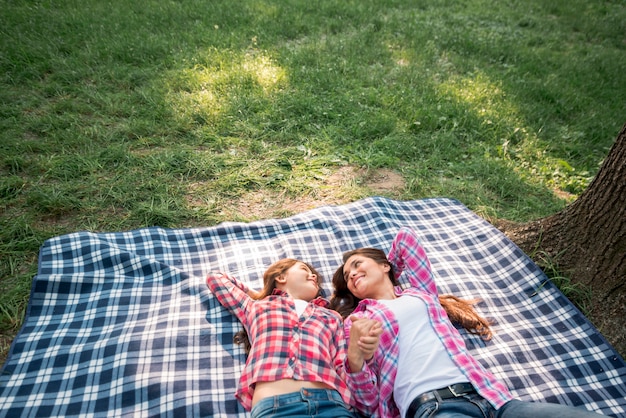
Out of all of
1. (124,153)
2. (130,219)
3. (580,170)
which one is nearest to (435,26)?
(580,170)

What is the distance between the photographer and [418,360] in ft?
8.21

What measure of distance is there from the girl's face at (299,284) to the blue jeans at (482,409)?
969 mm

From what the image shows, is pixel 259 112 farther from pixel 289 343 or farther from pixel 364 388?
pixel 364 388

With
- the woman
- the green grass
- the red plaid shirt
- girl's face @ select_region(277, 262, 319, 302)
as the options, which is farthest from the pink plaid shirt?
the green grass

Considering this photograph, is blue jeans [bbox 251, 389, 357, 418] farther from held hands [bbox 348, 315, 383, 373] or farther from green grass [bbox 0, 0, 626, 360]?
green grass [bbox 0, 0, 626, 360]

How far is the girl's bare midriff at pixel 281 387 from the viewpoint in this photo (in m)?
2.36

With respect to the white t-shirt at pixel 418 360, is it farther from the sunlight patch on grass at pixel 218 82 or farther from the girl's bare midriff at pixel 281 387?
the sunlight patch on grass at pixel 218 82

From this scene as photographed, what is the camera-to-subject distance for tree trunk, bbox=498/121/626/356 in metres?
3.11

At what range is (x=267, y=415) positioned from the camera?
224 cm

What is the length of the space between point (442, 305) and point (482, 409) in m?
0.83

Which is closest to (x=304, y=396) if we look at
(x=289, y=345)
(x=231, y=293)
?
(x=289, y=345)

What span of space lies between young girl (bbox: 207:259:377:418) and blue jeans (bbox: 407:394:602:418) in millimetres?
412

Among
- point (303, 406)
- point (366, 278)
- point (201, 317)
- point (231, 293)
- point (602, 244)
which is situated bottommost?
point (201, 317)

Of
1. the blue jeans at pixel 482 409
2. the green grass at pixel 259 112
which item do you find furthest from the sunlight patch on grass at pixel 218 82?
the blue jeans at pixel 482 409
